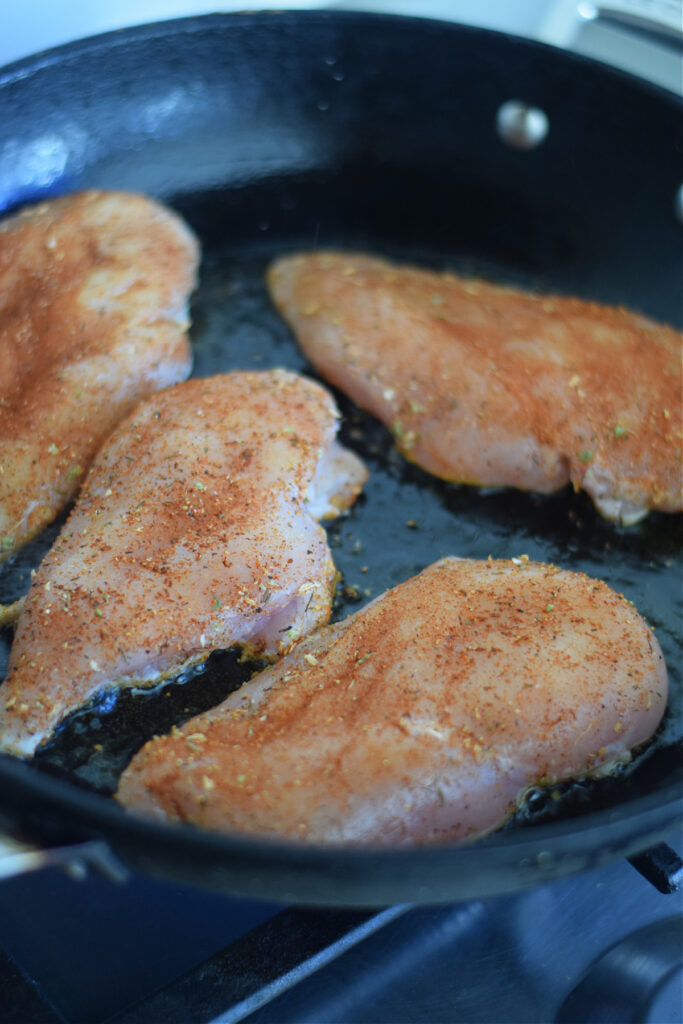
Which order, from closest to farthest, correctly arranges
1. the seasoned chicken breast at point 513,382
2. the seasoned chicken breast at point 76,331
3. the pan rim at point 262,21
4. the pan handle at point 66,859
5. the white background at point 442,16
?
the pan handle at point 66,859
the seasoned chicken breast at point 76,331
the seasoned chicken breast at point 513,382
the pan rim at point 262,21
the white background at point 442,16

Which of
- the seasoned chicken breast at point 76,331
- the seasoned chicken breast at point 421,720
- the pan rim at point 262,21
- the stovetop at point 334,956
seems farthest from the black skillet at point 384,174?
the stovetop at point 334,956

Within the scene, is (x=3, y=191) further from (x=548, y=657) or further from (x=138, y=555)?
(x=548, y=657)

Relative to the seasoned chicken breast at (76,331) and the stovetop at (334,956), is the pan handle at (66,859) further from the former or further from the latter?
the seasoned chicken breast at (76,331)

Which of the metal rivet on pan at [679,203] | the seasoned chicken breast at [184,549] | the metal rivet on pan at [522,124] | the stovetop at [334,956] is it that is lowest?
the stovetop at [334,956]

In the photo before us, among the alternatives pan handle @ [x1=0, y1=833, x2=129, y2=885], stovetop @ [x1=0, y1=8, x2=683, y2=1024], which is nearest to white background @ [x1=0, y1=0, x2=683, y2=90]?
stovetop @ [x1=0, y1=8, x2=683, y2=1024]

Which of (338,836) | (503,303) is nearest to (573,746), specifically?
(338,836)

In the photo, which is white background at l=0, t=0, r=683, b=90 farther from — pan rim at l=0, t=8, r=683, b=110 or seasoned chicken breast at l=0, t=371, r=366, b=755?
seasoned chicken breast at l=0, t=371, r=366, b=755

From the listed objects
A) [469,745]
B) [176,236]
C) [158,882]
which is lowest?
[469,745]
